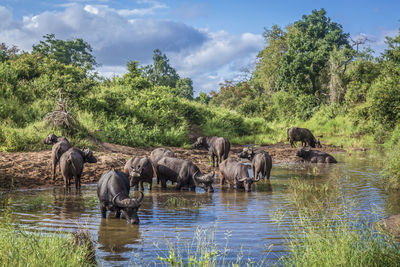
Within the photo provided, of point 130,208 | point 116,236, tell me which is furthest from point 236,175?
point 116,236

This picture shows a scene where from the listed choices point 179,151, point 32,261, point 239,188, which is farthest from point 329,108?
point 32,261

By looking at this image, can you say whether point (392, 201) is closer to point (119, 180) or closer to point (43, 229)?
point (119, 180)

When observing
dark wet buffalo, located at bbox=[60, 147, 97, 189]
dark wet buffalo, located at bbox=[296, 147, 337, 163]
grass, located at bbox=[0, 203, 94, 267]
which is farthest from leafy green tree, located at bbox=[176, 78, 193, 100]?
grass, located at bbox=[0, 203, 94, 267]

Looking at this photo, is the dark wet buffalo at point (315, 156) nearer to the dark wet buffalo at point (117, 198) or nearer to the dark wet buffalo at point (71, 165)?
the dark wet buffalo at point (71, 165)

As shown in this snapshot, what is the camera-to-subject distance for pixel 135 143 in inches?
890

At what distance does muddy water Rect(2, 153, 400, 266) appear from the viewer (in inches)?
254

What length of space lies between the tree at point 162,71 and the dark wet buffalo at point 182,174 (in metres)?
54.2

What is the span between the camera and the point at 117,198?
8516 millimetres

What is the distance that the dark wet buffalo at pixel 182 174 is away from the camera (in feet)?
40.5

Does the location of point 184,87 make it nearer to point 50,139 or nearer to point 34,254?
point 50,139

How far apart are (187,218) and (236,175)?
4.35 m

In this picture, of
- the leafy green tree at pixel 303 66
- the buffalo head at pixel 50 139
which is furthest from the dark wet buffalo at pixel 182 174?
the leafy green tree at pixel 303 66

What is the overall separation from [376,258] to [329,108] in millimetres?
36096

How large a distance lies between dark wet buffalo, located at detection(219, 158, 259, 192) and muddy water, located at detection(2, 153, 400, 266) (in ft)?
1.11
